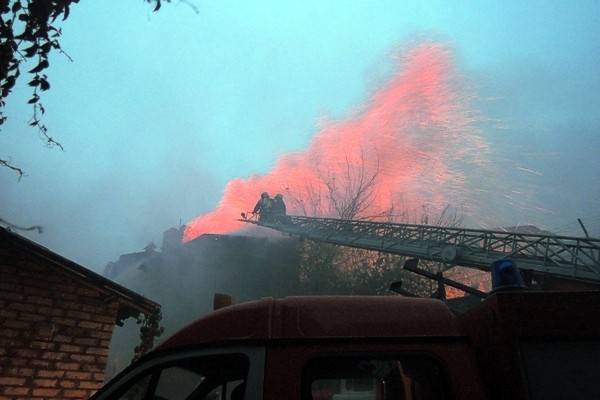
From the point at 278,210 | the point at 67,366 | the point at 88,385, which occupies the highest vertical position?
the point at 278,210

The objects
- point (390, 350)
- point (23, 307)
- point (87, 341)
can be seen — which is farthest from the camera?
point (87, 341)

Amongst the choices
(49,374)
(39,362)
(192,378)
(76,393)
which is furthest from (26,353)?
(192,378)

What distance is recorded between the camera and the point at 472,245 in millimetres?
13617

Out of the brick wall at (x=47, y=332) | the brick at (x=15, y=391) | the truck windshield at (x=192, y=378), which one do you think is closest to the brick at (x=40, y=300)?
the brick wall at (x=47, y=332)

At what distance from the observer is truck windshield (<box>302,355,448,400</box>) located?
1925 mm

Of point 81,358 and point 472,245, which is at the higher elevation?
point 472,245

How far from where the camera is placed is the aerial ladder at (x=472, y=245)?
10602mm

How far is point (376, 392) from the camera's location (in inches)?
85.3

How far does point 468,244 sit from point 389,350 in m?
13.0

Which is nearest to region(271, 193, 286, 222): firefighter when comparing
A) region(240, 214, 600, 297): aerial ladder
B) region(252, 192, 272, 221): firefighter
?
region(252, 192, 272, 221): firefighter

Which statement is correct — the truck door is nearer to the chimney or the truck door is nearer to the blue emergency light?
the blue emergency light

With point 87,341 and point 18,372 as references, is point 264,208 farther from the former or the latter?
point 18,372

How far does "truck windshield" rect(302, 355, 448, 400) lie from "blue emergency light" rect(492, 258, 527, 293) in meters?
0.71

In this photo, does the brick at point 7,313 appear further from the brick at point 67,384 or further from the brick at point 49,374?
the brick at point 67,384
